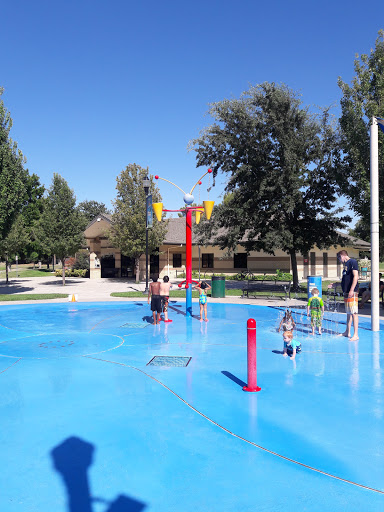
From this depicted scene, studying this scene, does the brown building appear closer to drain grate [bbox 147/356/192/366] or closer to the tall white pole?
the tall white pole

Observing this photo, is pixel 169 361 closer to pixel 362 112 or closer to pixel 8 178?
pixel 362 112

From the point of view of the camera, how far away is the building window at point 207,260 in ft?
128

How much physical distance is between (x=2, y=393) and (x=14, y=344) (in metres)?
4.52

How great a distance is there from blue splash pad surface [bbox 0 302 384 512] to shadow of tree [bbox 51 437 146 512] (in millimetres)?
13

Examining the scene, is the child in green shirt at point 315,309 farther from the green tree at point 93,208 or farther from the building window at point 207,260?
the green tree at point 93,208

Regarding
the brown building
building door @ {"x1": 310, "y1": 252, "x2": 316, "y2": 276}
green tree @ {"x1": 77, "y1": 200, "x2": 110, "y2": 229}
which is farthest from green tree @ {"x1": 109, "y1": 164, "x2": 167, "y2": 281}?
green tree @ {"x1": 77, "y1": 200, "x2": 110, "y2": 229}

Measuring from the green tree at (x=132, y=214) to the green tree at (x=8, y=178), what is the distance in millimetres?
7742

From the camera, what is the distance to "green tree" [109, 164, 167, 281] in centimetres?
2967

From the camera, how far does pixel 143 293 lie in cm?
2386

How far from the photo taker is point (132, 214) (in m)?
29.9

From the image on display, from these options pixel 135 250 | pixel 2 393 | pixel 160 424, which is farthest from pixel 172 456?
pixel 135 250

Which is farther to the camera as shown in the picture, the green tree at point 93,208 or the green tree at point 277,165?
the green tree at point 93,208

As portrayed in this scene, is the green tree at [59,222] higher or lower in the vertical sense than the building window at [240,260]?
higher

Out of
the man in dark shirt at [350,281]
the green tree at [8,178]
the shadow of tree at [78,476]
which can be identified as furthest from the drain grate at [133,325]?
the green tree at [8,178]
